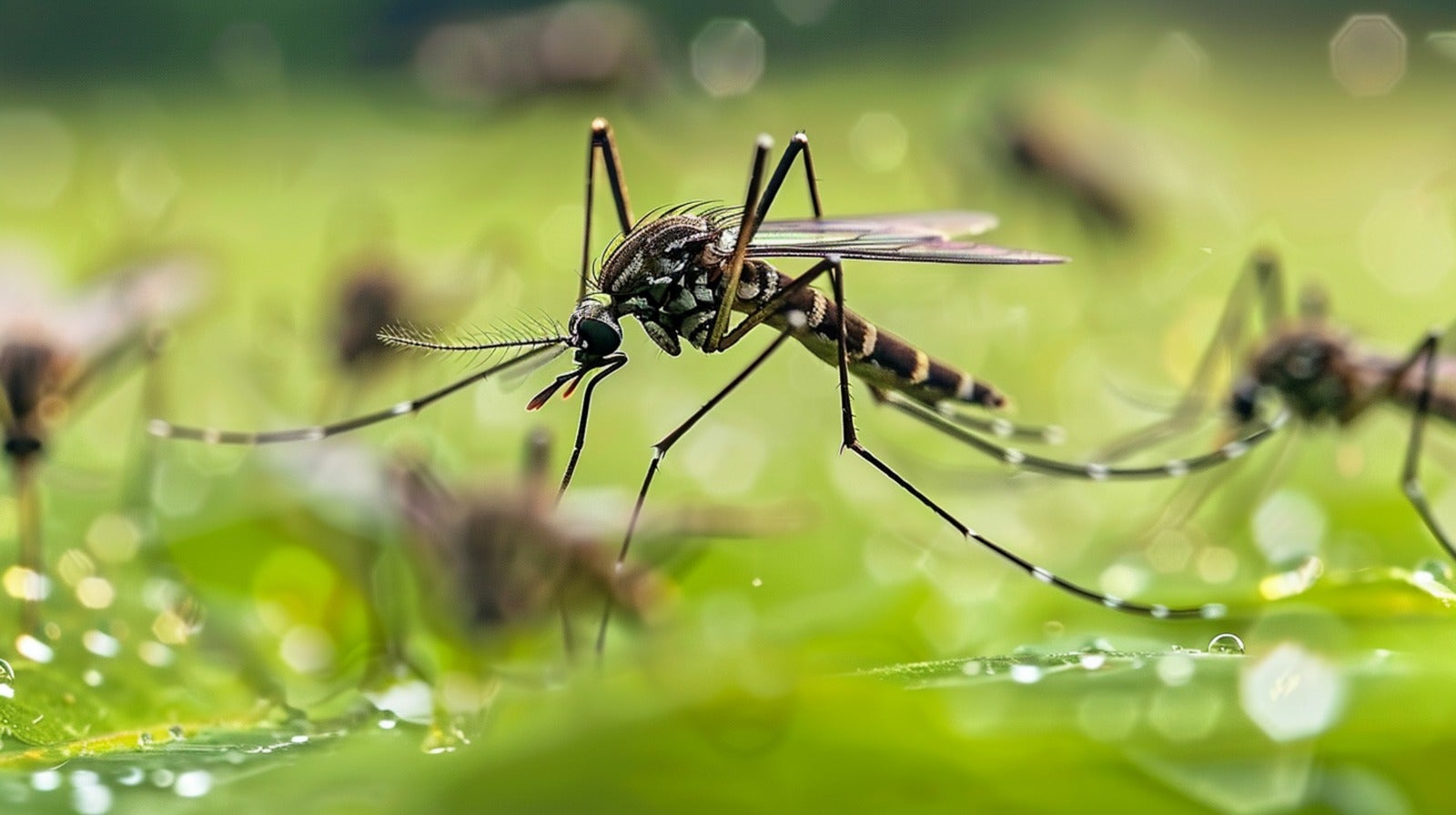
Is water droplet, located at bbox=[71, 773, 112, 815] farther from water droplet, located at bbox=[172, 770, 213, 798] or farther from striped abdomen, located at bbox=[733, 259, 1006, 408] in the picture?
striped abdomen, located at bbox=[733, 259, 1006, 408]

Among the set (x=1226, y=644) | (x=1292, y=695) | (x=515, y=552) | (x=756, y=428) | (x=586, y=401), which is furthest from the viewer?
(x=756, y=428)

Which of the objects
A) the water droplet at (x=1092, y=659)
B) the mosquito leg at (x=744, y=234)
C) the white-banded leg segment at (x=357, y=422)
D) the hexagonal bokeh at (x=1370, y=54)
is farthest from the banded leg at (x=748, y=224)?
the hexagonal bokeh at (x=1370, y=54)

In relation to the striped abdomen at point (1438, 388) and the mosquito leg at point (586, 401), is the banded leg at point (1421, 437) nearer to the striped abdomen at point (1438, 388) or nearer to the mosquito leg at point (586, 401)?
the striped abdomen at point (1438, 388)

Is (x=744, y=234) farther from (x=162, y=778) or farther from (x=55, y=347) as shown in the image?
(x=55, y=347)

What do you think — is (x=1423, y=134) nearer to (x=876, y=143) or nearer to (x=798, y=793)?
(x=876, y=143)

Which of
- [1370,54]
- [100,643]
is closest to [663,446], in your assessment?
[100,643]

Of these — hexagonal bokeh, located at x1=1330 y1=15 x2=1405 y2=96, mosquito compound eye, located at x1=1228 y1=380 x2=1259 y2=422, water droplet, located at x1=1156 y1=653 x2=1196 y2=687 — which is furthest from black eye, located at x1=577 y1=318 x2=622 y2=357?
hexagonal bokeh, located at x1=1330 y1=15 x2=1405 y2=96
